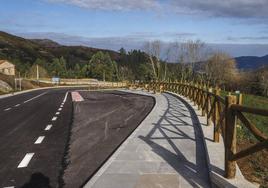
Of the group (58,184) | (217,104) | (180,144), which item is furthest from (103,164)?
(217,104)

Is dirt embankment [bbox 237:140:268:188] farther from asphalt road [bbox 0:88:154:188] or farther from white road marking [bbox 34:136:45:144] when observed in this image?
white road marking [bbox 34:136:45:144]

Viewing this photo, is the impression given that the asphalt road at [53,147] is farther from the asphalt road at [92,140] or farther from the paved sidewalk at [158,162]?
the paved sidewalk at [158,162]

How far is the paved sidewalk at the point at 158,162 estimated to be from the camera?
7.67m

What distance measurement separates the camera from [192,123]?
15.4m

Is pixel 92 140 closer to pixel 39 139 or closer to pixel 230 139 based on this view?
pixel 39 139

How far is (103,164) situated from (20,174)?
1.61 metres

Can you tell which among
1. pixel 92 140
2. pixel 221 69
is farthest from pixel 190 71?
pixel 92 140

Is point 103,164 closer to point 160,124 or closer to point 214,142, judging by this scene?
point 214,142

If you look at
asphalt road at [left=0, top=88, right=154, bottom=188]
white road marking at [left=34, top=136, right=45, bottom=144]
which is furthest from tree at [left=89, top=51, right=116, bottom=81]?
white road marking at [left=34, top=136, right=45, bottom=144]

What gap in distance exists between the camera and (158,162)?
9.16m

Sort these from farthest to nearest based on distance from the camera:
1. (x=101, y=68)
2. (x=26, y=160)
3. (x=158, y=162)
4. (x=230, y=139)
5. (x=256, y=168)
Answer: (x=101, y=68) < (x=256, y=168) < (x=26, y=160) < (x=158, y=162) < (x=230, y=139)

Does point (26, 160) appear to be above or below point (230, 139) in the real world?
below

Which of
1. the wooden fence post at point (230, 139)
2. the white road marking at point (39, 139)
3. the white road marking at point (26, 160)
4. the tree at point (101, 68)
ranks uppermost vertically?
the wooden fence post at point (230, 139)

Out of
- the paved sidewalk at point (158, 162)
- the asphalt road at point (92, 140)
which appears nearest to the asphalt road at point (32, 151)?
the asphalt road at point (92, 140)
